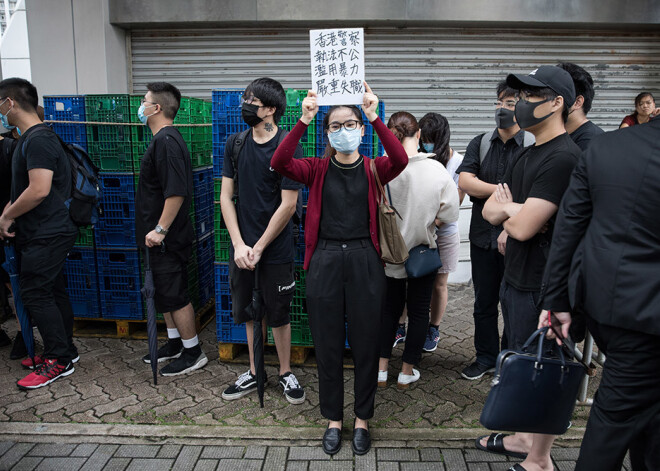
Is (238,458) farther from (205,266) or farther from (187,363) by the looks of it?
(205,266)

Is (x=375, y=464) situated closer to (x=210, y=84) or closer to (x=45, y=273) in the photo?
(x=45, y=273)

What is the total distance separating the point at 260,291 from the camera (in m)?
3.69

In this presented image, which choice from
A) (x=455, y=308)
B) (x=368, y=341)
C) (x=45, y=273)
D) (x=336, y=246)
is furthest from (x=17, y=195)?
(x=455, y=308)

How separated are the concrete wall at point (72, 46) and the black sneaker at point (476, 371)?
6054mm

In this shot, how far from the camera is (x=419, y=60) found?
7219mm

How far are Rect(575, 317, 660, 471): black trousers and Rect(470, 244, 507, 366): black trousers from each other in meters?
1.61

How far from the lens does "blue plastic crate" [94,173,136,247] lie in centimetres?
476

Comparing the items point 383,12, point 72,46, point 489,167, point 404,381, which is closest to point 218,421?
point 404,381

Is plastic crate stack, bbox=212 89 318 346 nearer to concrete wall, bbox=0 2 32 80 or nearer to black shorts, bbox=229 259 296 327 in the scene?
black shorts, bbox=229 259 296 327

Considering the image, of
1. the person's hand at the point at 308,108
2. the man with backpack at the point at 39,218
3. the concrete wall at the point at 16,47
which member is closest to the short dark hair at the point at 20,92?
the man with backpack at the point at 39,218

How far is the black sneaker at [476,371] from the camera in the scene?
4.18m

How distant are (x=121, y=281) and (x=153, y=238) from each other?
115 centimetres

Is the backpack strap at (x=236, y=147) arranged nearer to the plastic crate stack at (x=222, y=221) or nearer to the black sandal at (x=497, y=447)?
the plastic crate stack at (x=222, y=221)

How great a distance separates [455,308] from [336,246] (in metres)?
3.41
